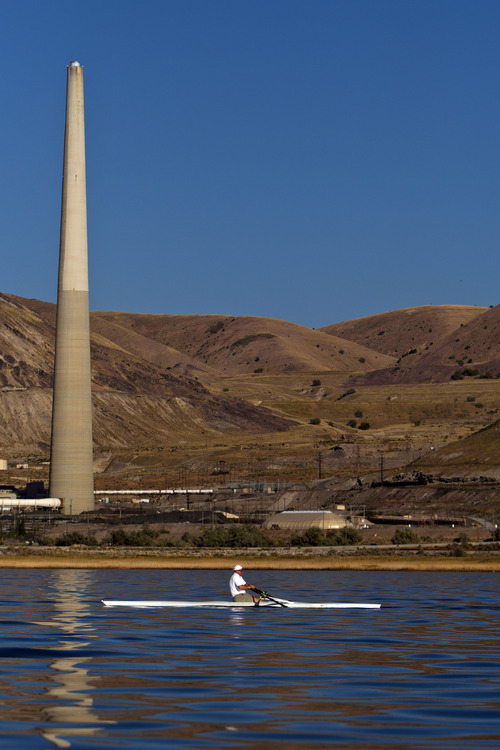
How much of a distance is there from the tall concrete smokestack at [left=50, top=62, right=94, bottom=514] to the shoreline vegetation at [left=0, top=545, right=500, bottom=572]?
39.8ft

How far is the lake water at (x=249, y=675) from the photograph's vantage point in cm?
1552

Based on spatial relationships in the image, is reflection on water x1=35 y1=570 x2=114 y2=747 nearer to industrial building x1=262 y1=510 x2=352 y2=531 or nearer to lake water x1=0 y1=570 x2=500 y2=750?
lake water x1=0 y1=570 x2=500 y2=750

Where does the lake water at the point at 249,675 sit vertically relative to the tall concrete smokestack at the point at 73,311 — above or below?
below

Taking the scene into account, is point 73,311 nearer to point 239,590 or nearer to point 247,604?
point 239,590

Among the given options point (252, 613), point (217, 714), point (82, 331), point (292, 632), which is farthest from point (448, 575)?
point (217, 714)

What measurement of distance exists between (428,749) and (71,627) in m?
19.0

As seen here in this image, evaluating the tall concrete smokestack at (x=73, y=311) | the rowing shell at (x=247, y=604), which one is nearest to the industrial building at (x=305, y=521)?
the tall concrete smokestack at (x=73, y=311)

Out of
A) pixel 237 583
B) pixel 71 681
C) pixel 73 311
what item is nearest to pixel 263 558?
Answer: pixel 73 311

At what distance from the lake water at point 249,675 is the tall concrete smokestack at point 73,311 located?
45.8 meters

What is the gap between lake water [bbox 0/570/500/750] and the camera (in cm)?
1552

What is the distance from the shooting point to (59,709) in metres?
17.5

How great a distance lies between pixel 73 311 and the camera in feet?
291

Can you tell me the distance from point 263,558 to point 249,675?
48916mm

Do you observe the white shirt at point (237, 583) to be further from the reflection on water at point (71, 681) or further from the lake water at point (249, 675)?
the reflection on water at point (71, 681)
